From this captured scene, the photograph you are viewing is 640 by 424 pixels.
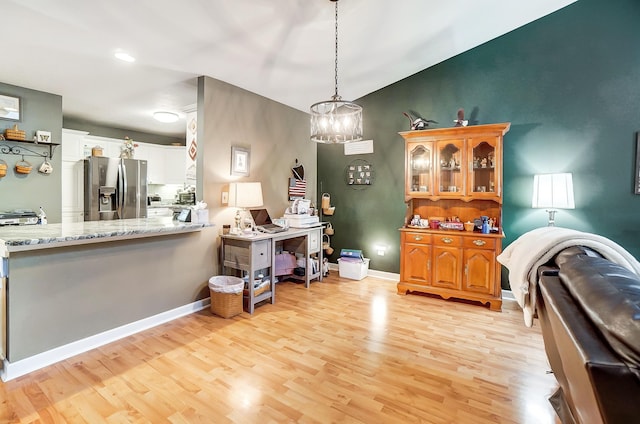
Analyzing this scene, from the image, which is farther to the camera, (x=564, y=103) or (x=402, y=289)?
(x=402, y=289)

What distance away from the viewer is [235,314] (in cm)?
313

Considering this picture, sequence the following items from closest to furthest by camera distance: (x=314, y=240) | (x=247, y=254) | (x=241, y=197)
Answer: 1. (x=247, y=254)
2. (x=241, y=197)
3. (x=314, y=240)

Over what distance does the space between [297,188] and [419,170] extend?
5.97ft

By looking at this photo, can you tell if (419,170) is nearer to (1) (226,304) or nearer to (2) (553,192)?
(2) (553,192)

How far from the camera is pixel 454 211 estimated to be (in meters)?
3.95

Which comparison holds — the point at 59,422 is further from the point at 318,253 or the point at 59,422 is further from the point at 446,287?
the point at 446,287

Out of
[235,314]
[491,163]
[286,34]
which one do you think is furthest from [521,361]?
[286,34]

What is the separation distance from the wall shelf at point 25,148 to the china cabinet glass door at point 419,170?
4459mm

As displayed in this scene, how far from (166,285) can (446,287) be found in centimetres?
311

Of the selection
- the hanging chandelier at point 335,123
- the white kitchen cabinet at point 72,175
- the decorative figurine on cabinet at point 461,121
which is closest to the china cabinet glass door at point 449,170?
the decorative figurine on cabinet at point 461,121

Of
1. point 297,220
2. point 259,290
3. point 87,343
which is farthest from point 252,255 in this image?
point 87,343

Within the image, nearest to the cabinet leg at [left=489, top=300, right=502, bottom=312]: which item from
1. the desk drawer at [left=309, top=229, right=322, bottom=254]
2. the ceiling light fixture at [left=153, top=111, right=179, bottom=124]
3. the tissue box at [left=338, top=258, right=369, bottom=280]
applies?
the tissue box at [left=338, top=258, right=369, bottom=280]

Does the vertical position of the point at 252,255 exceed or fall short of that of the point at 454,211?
it falls short

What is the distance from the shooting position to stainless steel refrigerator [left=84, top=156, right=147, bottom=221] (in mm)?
4445
